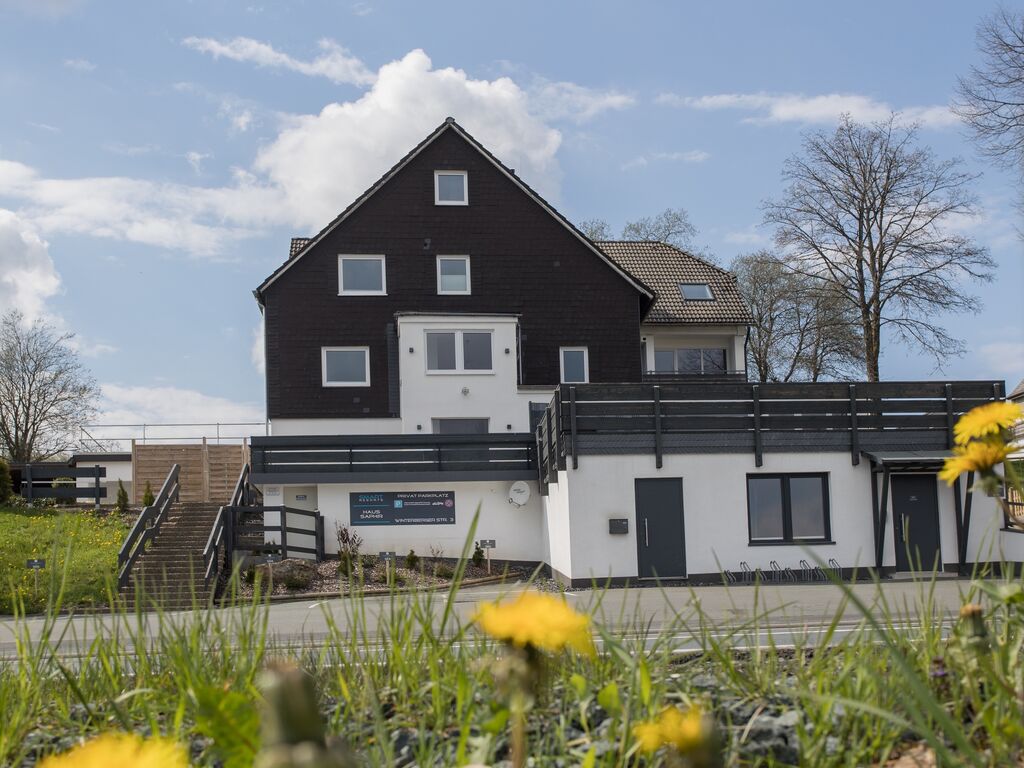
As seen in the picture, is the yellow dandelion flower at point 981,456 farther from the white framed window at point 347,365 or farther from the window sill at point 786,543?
the white framed window at point 347,365

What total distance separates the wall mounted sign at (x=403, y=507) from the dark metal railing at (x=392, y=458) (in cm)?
43

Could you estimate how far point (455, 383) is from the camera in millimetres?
31219

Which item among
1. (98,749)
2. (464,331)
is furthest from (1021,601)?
(464,331)

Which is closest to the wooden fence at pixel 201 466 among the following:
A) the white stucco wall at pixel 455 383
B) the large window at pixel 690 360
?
the white stucco wall at pixel 455 383

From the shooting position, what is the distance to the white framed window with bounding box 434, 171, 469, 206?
33.0 m

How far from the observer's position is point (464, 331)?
1236 inches

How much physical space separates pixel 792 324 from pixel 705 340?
6.57 metres

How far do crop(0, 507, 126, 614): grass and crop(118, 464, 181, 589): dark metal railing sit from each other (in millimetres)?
413

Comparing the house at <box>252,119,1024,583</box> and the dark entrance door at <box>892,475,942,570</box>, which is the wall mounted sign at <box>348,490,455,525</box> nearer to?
the house at <box>252,119,1024,583</box>

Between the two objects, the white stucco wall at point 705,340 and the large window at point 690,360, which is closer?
the white stucco wall at point 705,340

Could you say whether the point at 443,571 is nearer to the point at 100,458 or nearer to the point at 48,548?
the point at 48,548

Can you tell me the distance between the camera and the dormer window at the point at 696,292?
40.3 meters

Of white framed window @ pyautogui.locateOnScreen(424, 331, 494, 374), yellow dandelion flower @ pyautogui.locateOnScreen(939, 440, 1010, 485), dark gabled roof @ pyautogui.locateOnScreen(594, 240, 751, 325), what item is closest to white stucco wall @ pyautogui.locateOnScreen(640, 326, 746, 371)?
dark gabled roof @ pyautogui.locateOnScreen(594, 240, 751, 325)

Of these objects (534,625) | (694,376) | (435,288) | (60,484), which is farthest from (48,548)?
(534,625)
